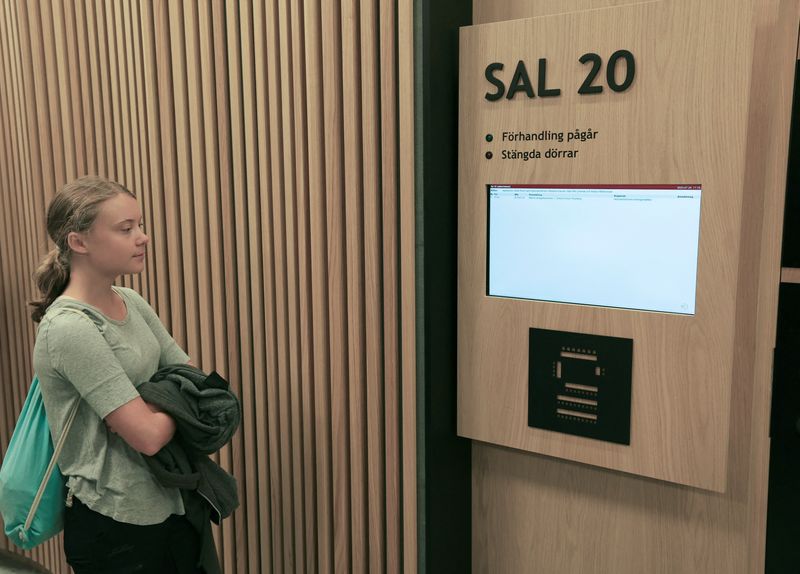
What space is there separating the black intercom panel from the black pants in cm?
104

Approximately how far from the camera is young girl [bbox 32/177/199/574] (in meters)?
1.87

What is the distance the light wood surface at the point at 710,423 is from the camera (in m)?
1.76

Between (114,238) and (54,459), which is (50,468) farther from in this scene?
(114,238)

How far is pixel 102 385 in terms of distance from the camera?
186 cm

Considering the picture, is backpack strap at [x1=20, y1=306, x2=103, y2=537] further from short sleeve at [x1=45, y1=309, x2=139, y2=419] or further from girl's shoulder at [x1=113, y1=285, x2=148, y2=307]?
girl's shoulder at [x1=113, y1=285, x2=148, y2=307]

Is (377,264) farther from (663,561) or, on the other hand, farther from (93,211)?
(663,561)

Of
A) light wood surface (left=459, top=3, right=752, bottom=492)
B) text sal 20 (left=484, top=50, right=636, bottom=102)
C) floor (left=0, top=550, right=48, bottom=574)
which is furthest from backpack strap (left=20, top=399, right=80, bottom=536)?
floor (left=0, top=550, right=48, bottom=574)

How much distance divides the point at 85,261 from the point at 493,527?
4.68 ft

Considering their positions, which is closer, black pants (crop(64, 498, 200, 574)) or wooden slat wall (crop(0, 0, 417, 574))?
black pants (crop(64, 498, 200, 574))

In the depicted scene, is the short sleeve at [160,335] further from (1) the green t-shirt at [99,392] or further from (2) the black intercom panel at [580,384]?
(2) the black intercom panel at [580,384]

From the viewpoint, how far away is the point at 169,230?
106 inches

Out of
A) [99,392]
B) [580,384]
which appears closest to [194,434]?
[99,392]

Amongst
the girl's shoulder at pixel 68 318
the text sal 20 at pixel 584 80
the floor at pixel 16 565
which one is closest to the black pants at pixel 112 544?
the girl's shoulder at pixel 68 318

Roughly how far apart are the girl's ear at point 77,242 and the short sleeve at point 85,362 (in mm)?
169
